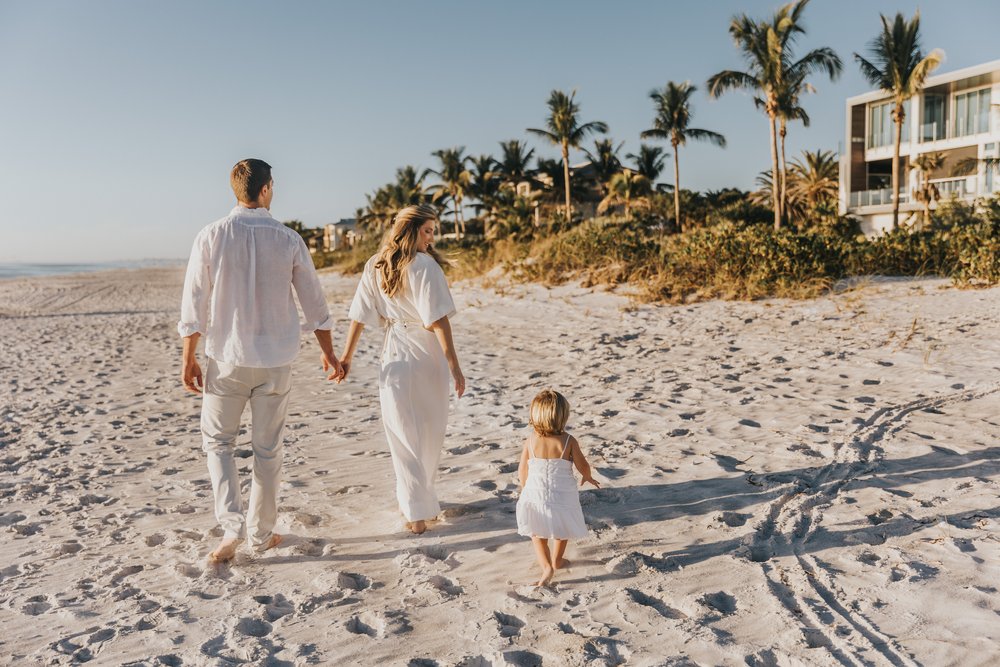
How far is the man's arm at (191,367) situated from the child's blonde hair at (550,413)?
1.56 metres

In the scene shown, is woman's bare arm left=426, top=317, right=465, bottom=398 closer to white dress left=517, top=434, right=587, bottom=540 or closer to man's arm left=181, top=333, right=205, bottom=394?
white dress left=517, top=434, right=587, bottom=540

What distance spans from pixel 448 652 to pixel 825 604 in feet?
5.07

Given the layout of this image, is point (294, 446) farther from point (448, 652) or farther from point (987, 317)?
point (987, 317)

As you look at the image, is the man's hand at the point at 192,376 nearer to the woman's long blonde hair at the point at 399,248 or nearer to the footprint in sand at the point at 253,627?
the woman's long blonde hair at the point at 399,248

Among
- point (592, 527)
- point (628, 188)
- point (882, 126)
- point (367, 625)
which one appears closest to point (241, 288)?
point (367, 625)

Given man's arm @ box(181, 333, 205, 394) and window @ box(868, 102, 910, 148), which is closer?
man's arm @ box(181, 333, 205, 394)

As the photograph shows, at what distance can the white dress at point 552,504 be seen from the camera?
328cm

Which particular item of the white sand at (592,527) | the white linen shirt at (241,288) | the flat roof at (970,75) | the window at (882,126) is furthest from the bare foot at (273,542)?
the window at (882,126)

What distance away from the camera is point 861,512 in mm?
3904

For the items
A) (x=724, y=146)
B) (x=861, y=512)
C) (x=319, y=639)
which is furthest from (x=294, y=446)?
(x=724, y=146)

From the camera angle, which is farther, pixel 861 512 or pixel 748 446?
pixel 748 446

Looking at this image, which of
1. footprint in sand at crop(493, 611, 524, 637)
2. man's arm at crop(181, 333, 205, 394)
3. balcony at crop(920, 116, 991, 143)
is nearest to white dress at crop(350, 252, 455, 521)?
man's arm at crop(181, 333, 205, 394)

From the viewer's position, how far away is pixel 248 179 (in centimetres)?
343

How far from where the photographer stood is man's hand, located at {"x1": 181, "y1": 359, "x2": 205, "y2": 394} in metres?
3.44
